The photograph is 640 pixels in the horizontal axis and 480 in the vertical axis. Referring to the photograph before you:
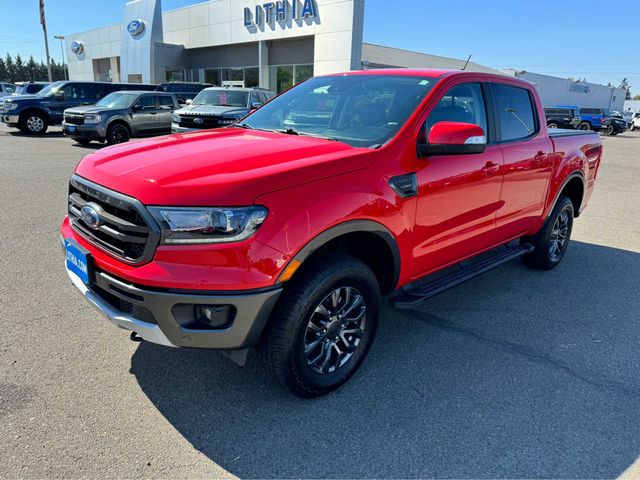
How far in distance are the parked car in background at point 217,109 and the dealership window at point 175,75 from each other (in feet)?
72.0

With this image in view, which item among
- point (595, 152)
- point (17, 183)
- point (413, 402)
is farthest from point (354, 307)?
point (17, 183)

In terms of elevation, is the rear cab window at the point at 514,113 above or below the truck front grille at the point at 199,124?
above

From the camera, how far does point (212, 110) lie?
12.9 meters

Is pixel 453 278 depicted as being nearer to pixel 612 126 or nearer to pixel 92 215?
pixel 92 215

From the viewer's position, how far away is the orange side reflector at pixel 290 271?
2370 mm

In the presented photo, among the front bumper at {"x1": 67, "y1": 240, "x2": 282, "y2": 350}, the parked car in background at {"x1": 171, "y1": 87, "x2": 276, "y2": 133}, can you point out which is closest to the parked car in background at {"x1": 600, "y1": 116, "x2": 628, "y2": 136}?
the parked car in background at {"x1": 171, "y1": 87, "x2": 276, "y2": 133}

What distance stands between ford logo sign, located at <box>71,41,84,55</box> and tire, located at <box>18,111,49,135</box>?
3092cm

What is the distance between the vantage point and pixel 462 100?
3.60 metres

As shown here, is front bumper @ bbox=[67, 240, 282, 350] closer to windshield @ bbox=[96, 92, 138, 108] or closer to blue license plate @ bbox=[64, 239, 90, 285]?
blue license plate @ bbox=[64, 239, 90, 285]

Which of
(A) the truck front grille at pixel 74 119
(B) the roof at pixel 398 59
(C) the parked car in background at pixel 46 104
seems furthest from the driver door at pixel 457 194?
(B) the roof at pixel 398 59

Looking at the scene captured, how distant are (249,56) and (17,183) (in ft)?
75.9

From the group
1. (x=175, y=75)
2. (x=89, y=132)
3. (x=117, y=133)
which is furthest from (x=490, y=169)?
(x=175, y=75)

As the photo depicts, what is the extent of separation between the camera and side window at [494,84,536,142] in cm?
398

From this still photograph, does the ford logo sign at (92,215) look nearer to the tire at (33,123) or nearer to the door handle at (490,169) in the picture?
the door handle at (490,169)
